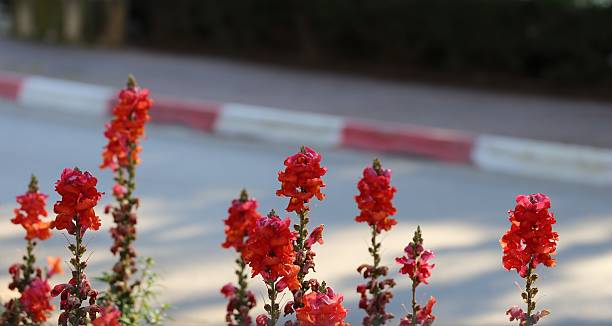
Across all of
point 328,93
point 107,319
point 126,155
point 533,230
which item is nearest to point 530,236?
point 533,230

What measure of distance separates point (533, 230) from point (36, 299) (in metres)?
1.35

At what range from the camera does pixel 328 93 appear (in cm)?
950

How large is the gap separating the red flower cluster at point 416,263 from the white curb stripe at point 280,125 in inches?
181

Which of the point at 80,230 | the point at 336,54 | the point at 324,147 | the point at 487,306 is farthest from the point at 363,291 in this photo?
the point at 336,54

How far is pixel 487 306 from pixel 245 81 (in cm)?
566

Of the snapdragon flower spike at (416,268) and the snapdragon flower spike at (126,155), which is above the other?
the snapdragon flower spike at (126,155)

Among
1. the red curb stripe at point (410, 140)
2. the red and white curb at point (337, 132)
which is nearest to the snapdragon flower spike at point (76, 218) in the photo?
the red and white curb at point (337, 132)

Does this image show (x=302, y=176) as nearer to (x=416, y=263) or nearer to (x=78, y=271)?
(x=416, y=263)

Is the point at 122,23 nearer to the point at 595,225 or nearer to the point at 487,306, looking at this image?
the point at 595,225

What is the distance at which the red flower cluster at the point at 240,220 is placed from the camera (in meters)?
3.58

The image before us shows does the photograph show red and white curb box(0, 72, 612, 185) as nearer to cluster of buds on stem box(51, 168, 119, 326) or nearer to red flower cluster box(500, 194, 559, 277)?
red flower cluster box(500, 194, 559, 277)

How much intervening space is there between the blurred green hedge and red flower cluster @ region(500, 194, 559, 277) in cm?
622

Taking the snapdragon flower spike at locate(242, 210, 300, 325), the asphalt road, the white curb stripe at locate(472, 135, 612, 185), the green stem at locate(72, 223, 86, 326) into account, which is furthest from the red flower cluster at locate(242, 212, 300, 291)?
the white curb stripe at locate(472, 135, 612, 185)

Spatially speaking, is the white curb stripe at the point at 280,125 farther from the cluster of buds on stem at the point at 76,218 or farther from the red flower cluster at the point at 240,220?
the cluster of buds on stem at the point at 76,218
